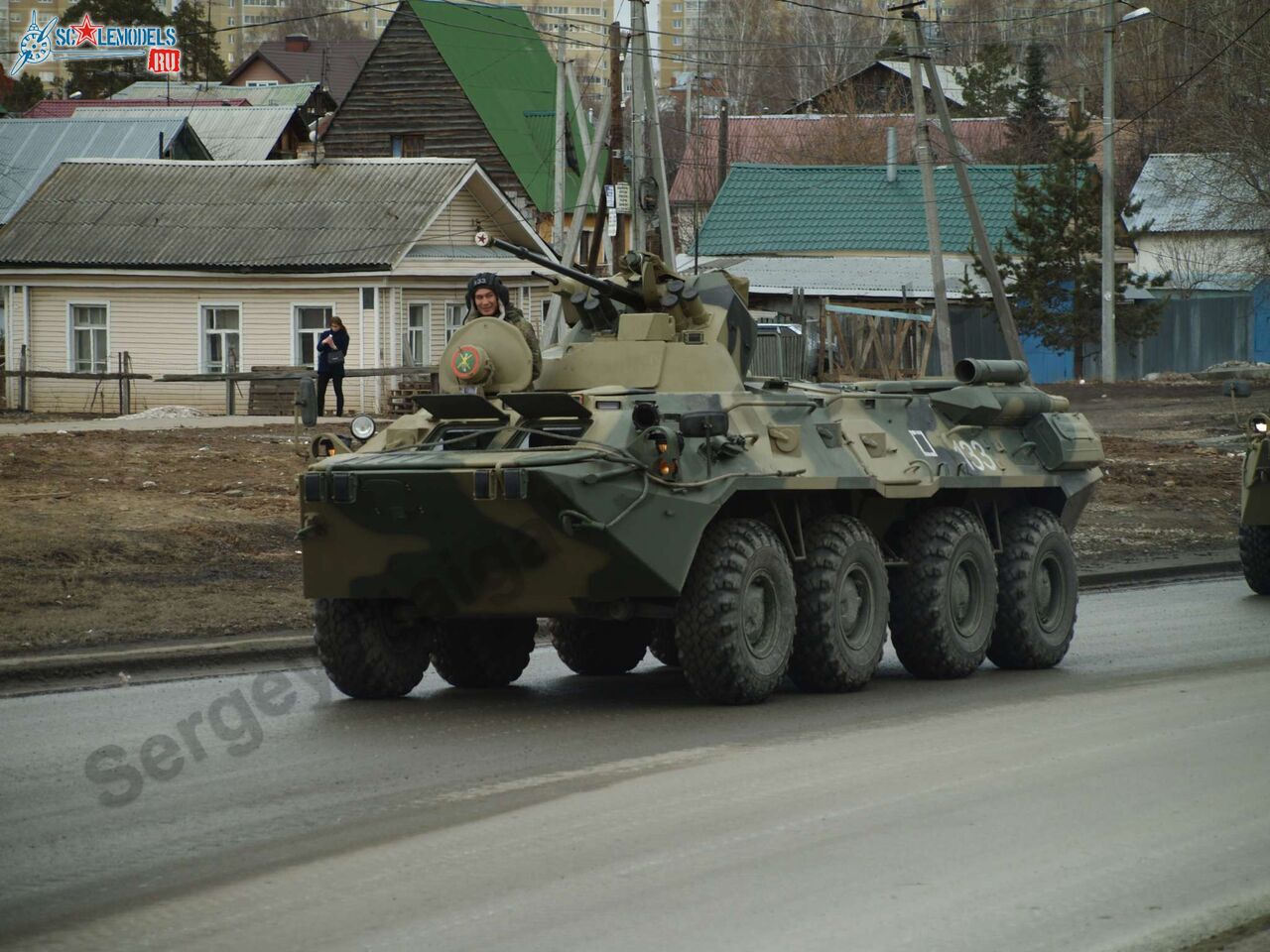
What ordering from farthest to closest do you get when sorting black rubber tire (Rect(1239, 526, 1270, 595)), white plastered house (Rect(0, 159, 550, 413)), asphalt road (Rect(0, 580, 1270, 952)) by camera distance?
white plastered house (Rect(0, 159, 550, 413))
black rubber tire (Rect(1239, 526, 1270, 595))
asphalt road (Rect(0, 580, 1270, 952))

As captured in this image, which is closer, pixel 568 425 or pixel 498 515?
pixel 498 515

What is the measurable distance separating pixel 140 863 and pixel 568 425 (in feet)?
12.6

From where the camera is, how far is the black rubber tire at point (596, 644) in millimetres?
11805

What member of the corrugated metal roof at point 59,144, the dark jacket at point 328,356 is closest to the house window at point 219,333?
the dark jacket at point 328,356

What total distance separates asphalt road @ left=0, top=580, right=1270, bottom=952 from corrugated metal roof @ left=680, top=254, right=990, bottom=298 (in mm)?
34174

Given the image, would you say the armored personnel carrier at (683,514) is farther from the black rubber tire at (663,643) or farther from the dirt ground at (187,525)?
the dirt ground at (187,525)

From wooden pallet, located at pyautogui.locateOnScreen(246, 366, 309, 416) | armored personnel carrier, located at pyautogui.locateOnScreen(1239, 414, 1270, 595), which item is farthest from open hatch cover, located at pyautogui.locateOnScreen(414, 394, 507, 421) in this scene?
wooden pallet, located at pyautogui.locateOnScreen(246, 366, 309, 416)

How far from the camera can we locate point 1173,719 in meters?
9.79

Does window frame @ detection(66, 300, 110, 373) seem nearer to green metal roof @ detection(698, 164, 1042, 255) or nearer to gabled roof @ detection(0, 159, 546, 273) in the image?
gabled roof @ detection(0, 159, 546, 273)

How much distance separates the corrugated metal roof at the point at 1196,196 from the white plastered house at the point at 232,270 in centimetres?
1495

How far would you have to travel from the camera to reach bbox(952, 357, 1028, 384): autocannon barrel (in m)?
12.6

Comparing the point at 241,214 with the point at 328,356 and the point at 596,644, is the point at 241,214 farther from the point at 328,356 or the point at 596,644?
the point at 596,644

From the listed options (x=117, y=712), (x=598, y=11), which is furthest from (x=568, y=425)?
(x=598, y=11)

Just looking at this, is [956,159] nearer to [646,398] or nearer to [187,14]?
[646,398]
